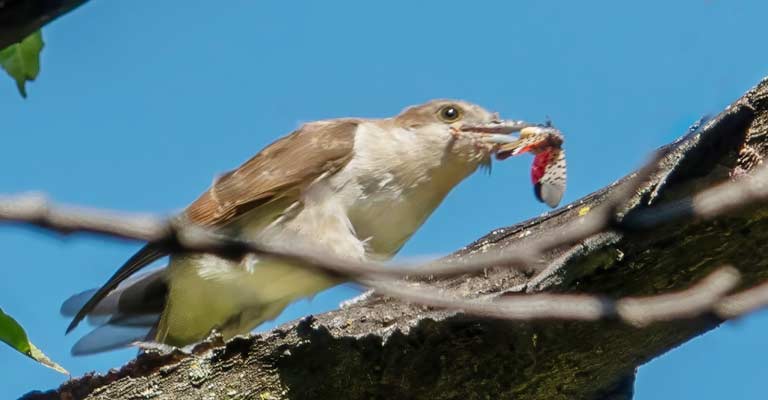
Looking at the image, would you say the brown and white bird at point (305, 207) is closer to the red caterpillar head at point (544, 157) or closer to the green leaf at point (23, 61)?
the red caterpillar head at point (544, 157)

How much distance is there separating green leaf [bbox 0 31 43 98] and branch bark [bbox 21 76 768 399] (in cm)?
131

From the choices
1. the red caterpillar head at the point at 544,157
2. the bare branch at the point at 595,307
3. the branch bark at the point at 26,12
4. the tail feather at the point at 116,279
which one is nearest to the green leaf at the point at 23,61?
the branch bark at the point at 26,12

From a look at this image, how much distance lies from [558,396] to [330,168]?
8.12 feet

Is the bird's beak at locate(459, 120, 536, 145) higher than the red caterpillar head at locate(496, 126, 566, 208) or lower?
higher

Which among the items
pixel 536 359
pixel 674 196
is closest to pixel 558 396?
pixel 536 359

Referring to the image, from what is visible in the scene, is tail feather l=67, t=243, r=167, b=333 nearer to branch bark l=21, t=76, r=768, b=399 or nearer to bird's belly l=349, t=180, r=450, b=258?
bird's belly l=349, t=180, r=450, b=258

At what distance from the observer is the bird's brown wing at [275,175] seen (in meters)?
5.63

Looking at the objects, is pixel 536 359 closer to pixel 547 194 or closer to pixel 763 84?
pixel 763 84

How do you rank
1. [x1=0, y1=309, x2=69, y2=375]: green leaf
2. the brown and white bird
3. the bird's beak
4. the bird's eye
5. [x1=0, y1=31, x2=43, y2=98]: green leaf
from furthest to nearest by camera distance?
the bird's eye, the bird's beak, the brown and white bird, [x1=0, y1=309, x2=69, y2=375]: green leaf, [x1=0, y1=31, x2=43, y2=98]: green leaf

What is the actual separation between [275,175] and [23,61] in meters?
3.40

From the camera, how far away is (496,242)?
3689 millimetres

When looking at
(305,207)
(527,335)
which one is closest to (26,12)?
(527,335)

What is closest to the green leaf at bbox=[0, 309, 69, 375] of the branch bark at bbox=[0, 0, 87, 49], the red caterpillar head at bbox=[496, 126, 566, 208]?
the branch bark at bbox=[0, 0, 87, 49]

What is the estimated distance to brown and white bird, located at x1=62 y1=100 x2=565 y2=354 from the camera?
5.29 m
